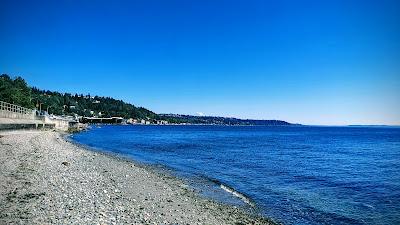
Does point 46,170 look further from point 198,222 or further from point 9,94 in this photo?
point 9,94

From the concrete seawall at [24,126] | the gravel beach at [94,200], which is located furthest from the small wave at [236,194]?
the concrete seawall at [24,126]

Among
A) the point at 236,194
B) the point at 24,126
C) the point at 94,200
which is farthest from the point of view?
the point at 24,126

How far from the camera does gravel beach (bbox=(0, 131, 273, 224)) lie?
1364 centimetres

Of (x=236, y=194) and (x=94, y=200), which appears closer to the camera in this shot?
(x=94, y=200)

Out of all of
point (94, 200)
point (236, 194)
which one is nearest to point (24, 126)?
point (236, 194)

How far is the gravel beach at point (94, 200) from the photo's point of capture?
13.6m

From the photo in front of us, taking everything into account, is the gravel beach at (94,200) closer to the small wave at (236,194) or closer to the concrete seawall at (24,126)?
the small wave at (236,194)

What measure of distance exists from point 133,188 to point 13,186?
748cm

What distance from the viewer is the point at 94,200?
54.9ft

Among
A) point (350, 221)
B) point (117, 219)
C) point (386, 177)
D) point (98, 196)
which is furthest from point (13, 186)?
point (386, 177)

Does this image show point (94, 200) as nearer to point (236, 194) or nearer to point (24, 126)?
point (236, 194)

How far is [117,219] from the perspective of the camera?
1392 cm

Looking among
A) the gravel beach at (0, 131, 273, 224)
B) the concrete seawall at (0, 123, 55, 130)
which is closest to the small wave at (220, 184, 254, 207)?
the gravel beach at (0, 131, 273, 224)

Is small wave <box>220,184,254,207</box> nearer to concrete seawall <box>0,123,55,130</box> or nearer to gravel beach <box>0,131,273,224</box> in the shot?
gravel beach <box>0,131,273,224</box>
